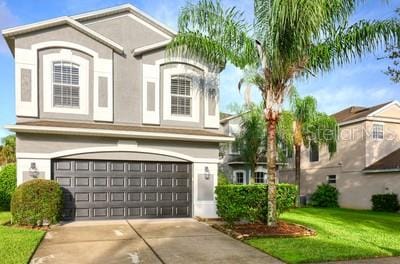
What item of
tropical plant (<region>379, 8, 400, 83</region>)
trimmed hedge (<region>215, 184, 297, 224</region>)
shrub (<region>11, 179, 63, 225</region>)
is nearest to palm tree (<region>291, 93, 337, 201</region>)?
tropical plant (<region>379, 8, 400, 83</region>)

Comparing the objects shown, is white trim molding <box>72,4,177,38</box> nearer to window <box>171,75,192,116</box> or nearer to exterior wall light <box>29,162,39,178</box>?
window <box>171,75,192,116</box>

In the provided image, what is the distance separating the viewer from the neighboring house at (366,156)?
24.7 m

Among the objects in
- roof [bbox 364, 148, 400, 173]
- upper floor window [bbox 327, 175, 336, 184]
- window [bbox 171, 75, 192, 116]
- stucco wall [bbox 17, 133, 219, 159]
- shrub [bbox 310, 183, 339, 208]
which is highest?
window [bbox 171, 75, 192, 116]

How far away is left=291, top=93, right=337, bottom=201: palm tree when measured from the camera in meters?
22.2

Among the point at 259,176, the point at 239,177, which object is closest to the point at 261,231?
the point at 239,177

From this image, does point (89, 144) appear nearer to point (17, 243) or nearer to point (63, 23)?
point (63, 23)

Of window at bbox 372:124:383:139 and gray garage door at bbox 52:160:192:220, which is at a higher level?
window at bbox 372:124:383:139

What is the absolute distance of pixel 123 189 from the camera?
1417cm

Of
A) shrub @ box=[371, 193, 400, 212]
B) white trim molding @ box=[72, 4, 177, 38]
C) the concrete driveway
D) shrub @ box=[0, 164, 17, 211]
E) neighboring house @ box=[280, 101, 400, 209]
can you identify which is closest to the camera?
the concrete driveway

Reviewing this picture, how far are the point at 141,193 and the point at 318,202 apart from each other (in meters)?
16.6

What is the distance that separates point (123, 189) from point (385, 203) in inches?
673

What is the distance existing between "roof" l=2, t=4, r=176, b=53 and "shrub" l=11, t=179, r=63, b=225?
5448 mm

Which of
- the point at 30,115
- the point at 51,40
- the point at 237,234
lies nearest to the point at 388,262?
the point at 237,234

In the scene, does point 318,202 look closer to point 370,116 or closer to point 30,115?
point 370,116
